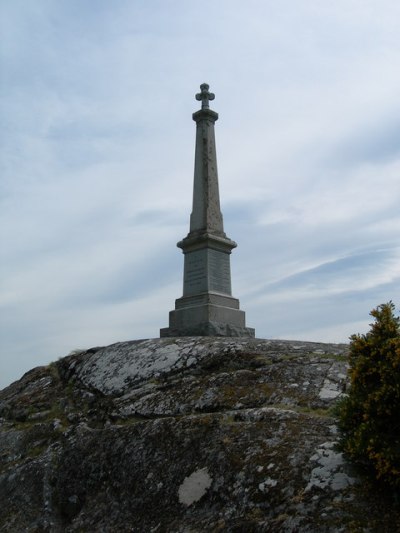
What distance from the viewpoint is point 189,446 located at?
214 inches

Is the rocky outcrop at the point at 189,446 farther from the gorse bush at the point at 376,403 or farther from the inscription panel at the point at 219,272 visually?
the inscription panel at the point at 219,272

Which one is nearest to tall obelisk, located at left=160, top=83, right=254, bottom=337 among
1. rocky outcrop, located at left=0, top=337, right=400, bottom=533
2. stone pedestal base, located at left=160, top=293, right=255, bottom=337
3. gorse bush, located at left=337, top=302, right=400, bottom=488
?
stone pedestal base, located at left=160, top=293, right=255, bottom=337

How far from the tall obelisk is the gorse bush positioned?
25.8ft

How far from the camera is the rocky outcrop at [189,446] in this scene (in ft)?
14.3

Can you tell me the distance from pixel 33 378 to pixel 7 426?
1.72 metres

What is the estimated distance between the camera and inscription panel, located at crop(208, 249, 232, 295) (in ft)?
44.5

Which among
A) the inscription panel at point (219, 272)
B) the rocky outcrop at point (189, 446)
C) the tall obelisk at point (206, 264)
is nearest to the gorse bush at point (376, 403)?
the rocky outcrop at point (189, 446)

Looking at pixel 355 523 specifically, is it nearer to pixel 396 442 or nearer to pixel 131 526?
pixel 396 442

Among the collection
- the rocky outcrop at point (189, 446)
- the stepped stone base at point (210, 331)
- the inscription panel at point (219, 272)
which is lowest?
the rocky outcrop at point (189, 446)

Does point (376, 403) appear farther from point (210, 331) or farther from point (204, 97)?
point (204, 97)

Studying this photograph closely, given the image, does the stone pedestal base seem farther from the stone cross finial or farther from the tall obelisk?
the stone cross finial

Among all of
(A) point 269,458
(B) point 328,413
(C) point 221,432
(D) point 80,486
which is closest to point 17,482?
(D) point 80,486

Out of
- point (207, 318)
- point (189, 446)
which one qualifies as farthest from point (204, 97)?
point (189, 446)

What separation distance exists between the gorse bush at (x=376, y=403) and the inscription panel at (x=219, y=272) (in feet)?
29.2
